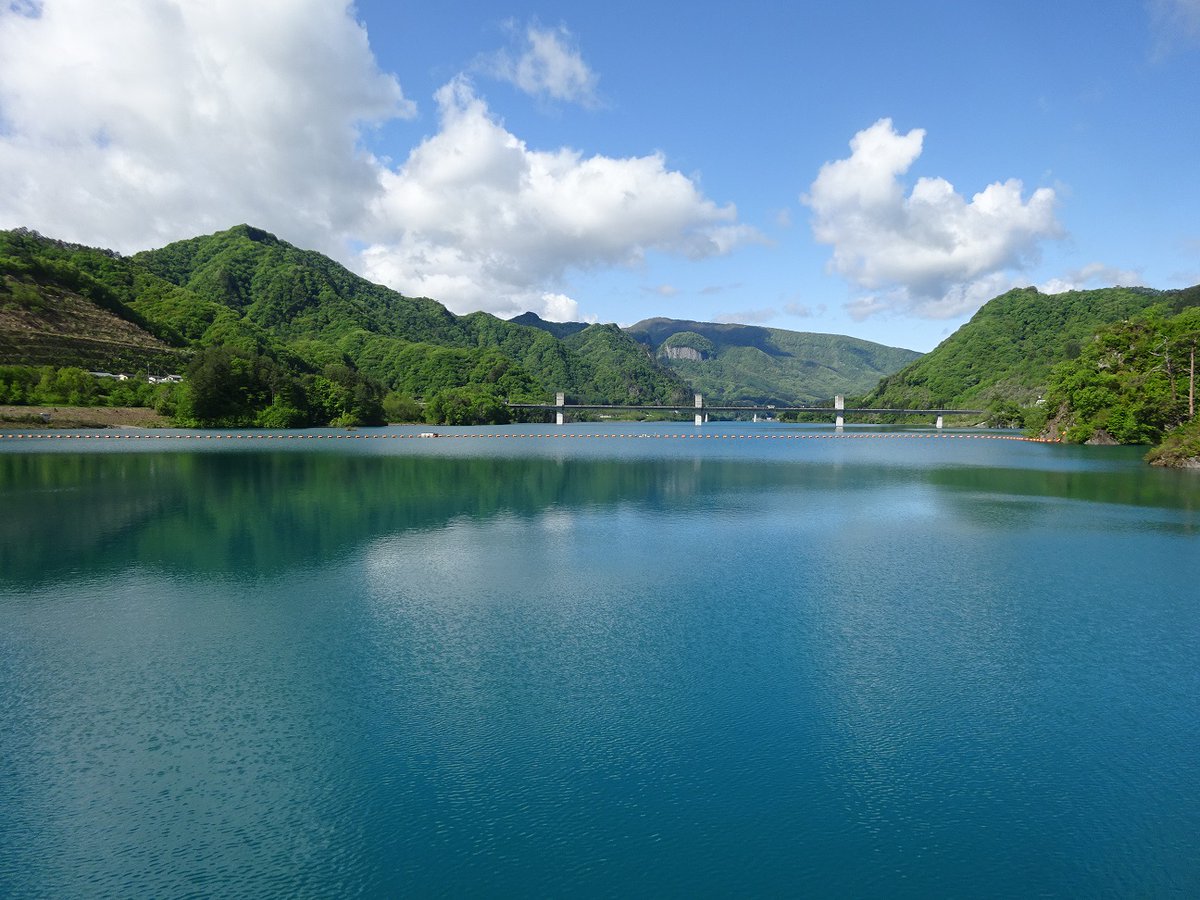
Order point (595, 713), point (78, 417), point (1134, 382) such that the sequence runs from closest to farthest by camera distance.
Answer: point (595, 713)
point (1134, 382)
point (78, 417)

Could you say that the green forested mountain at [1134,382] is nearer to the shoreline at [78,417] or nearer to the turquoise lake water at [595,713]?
the turquoise lake water at [595,713]

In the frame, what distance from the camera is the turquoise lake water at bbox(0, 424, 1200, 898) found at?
7.97 meters

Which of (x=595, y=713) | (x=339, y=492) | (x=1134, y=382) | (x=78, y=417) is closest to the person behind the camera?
(x=595, y=713)

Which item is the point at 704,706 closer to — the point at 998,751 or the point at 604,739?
the point at 604,739

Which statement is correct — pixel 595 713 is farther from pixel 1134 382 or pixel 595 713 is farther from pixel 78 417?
pixel 78 417

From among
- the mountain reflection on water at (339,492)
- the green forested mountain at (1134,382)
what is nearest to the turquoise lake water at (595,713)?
the mountain reflection on water at (339,492)

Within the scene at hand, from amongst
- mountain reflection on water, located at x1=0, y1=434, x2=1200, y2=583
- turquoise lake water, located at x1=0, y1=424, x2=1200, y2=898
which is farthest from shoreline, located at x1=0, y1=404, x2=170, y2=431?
turquoise lake water, located at x1=0, y1=424, x2=1200, y2=898

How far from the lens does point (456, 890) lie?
294 inches

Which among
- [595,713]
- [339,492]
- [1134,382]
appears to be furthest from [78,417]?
[1134,382]

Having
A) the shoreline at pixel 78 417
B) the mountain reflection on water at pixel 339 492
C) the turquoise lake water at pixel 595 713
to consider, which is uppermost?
the shoreline at pixel 78 417

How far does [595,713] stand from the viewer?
11.5 meters

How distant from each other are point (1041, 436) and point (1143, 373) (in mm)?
23238

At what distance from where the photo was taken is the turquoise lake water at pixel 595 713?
314 inches

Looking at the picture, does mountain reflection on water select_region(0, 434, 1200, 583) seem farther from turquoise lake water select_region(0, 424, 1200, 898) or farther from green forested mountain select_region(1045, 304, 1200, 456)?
green forested mountain select_region(1045, 304, 1200, 456)
